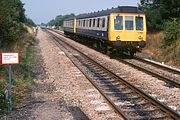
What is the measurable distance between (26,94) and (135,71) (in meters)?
6.73

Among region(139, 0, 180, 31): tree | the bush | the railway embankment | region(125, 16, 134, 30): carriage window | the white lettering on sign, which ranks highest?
region(139, 0, 180, 31): tree

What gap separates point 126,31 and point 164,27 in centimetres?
651

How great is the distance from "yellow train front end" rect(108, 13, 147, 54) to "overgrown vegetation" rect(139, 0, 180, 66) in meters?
1.70

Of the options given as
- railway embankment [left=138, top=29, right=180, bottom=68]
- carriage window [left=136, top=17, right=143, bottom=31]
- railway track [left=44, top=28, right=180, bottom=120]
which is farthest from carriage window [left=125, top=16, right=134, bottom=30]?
railway track [left=44, top=28, right=180, bottom=120]

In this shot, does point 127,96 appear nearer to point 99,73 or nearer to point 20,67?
point 99,73

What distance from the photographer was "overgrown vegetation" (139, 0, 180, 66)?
23.6 m

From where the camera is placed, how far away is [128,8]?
24.0m

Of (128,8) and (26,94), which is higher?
(128,8)

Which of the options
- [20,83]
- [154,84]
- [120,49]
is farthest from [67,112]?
[120,49]

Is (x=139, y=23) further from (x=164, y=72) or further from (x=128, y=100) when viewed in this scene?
(x=128, y=100)

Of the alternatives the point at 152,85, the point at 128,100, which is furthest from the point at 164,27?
the point at 128,100

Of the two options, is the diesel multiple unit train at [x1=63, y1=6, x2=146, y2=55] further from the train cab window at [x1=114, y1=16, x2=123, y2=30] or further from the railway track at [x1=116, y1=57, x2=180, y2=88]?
the railway track at [x1=116, y1=57, x2=180, y2=88]

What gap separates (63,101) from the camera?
11.4 metres

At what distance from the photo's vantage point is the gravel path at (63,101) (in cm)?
966
